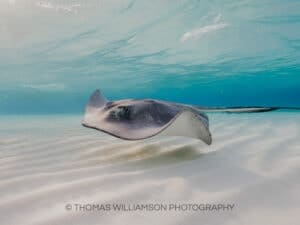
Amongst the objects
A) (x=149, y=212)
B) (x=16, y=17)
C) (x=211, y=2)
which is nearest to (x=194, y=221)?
(x=149, y=212)

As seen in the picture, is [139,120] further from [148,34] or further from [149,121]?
[148,34]

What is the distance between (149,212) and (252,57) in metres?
23.0

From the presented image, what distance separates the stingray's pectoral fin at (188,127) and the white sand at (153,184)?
0.30 metres

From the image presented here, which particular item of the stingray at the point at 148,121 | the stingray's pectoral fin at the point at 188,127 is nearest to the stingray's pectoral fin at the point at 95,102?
the stingray at the point at 148,121

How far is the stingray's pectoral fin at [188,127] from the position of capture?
8.82 feet

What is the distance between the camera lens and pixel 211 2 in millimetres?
13086

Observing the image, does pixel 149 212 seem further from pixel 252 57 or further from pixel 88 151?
pixel 252 57

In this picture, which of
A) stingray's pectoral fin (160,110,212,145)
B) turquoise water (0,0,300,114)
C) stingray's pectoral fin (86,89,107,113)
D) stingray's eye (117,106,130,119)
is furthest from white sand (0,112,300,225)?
turquoise water (0,0,300,114)

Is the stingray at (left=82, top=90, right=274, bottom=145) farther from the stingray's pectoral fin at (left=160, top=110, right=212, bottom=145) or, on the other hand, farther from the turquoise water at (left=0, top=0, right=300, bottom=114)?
the turquoise water at (left=0, top=0, right=300, bottom=114)

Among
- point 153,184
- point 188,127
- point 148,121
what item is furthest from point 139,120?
point 153,184

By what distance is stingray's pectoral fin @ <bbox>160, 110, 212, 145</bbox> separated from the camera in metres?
2.69

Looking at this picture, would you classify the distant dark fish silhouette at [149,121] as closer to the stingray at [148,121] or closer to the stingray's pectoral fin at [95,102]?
the stingray at [148,121]

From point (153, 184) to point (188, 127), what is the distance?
0.79 m

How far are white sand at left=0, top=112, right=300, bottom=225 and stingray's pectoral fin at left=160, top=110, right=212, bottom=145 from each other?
0.97 feet
